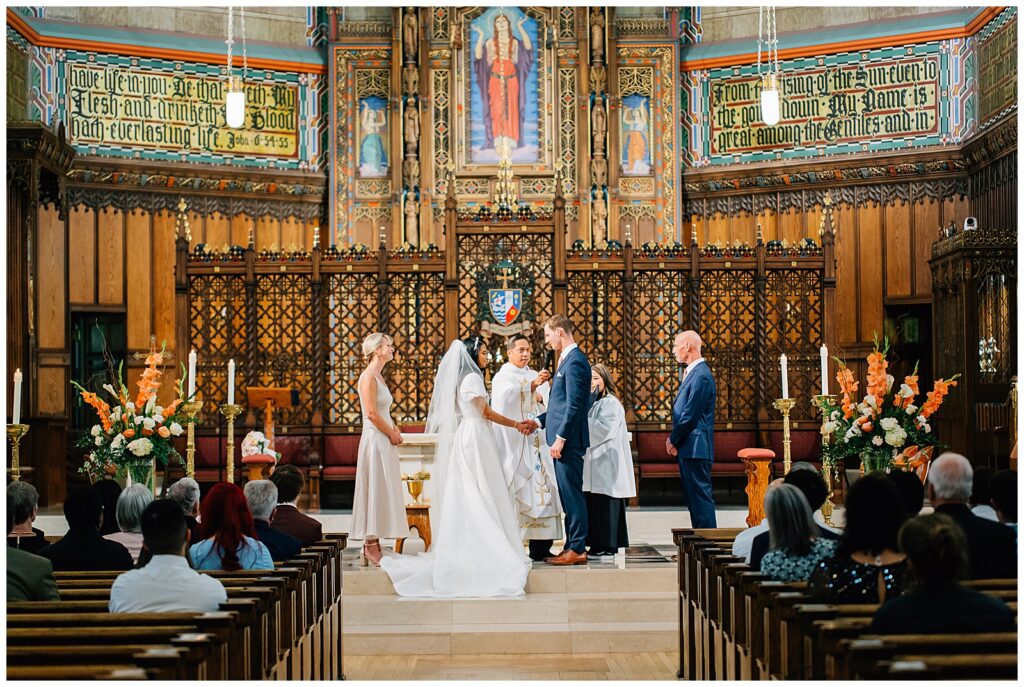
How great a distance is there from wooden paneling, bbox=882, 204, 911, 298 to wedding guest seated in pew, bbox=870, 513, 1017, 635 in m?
13.5

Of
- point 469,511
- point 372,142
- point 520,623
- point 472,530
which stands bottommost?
point 520,623

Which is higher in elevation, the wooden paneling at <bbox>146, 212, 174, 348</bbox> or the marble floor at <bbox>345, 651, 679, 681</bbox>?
the wooden paneling at <bbox>146, 212, 174, 348</bbox>

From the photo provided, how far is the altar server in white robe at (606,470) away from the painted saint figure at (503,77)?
32.2ft

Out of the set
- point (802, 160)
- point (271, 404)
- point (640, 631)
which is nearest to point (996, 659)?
point (640, 631)

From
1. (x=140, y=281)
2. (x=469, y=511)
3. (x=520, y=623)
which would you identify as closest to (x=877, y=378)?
(x=469, y=511)

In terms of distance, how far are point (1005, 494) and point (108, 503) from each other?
4322 mm

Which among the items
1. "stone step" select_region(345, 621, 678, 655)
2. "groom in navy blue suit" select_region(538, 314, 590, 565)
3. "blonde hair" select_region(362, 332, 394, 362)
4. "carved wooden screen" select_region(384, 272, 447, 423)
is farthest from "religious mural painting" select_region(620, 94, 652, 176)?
"stone step" select_region(345, 621, 678, 655)

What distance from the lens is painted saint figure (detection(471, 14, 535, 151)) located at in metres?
18.0

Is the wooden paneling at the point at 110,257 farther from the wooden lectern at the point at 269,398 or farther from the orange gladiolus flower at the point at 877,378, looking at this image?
the orange gladiolus flower at the point at 877,378

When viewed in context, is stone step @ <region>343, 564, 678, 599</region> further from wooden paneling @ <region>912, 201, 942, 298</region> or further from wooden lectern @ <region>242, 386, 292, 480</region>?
wooden paneling @ <region>912, 201, 942, 298</region>

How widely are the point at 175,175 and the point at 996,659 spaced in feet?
49.7

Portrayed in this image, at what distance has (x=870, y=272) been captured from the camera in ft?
54.3

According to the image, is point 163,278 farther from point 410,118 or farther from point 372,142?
point 410,118

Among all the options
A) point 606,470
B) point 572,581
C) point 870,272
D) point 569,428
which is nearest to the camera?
point 572,581
